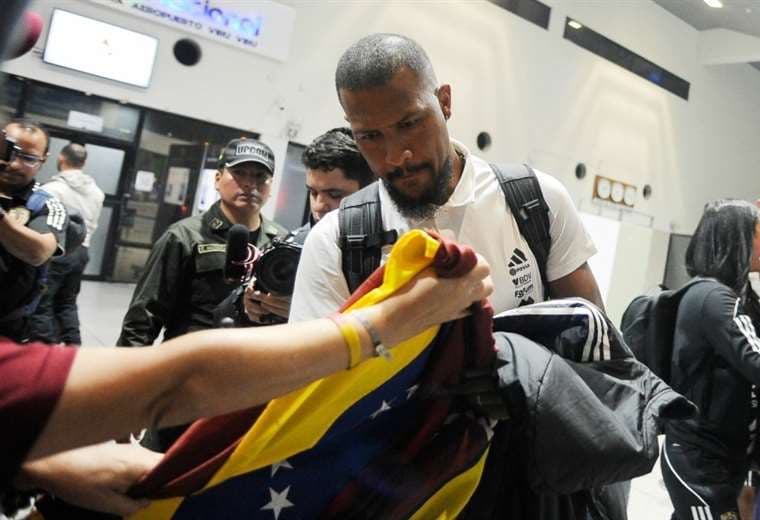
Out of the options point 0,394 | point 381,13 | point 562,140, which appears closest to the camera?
point 0,394

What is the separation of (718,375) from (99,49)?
6.24 metres

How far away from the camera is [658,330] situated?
2486 mm

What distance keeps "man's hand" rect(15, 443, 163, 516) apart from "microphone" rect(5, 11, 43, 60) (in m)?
0.47

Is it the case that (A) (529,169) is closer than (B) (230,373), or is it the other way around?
(B) (230,373)

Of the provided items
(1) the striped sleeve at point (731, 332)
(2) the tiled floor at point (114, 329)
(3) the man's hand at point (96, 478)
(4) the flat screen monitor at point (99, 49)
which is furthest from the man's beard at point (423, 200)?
(4) the flat screen monitor at point (99, 49)

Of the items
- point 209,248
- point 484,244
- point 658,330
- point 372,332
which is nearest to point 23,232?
point 209,248

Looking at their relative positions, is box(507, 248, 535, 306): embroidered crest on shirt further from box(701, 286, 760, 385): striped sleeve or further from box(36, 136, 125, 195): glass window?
box(36, 136, 125, 195): glass window

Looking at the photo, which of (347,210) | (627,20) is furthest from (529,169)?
(627,20)

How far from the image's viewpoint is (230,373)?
2.12 feet

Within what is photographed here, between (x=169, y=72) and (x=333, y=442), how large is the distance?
6.56 metres

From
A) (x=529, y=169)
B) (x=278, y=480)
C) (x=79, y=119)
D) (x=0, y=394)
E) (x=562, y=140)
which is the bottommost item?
(x=278, y=480)

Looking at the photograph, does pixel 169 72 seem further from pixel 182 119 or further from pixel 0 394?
pixel 0 394

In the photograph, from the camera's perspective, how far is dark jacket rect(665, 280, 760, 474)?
2.19 m

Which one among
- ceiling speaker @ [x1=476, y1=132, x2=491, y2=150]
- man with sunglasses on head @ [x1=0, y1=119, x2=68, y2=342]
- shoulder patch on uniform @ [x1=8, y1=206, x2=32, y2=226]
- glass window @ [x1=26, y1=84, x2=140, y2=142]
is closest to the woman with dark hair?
man with sunglasses on head @ [x1=0, y1=119, x2=68, y2=342]
